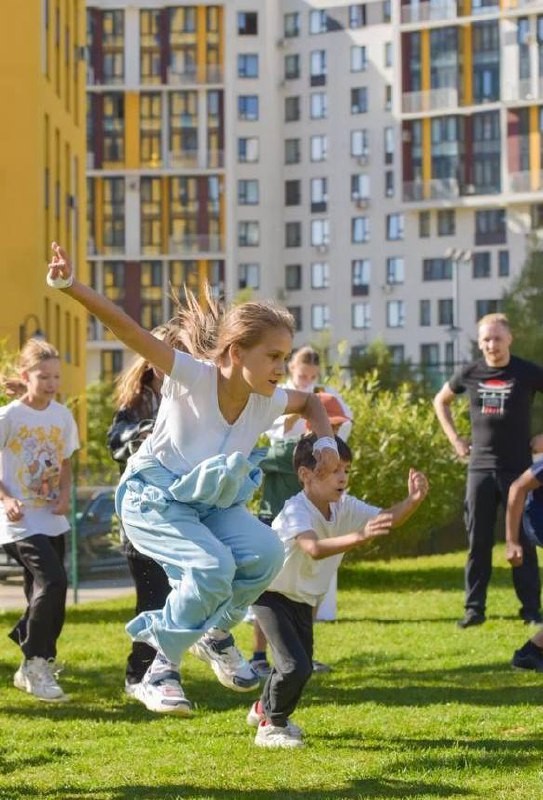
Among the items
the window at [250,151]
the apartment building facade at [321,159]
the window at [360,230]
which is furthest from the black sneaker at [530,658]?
the window at [250,151]

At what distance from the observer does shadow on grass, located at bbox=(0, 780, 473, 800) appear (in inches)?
270

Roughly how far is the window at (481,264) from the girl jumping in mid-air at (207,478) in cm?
9397

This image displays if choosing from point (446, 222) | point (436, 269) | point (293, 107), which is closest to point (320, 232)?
point (293, 107)

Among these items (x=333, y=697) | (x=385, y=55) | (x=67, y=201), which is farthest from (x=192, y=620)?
(x=385, y=55)

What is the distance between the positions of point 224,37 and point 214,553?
98.1 metres

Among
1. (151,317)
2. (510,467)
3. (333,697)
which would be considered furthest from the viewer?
(151,317)

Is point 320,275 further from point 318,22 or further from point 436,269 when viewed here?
point 318,22

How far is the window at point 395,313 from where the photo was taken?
341 ft

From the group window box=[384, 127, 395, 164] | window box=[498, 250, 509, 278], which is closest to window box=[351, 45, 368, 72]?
window box=[384, 127, 395, 164]

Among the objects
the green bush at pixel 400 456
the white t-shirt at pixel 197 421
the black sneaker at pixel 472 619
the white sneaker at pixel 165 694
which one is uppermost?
the white t-shirt at pixel 197 421

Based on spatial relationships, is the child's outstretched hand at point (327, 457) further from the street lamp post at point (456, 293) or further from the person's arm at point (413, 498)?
the street lamp post at point (456, 293)

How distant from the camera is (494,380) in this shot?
1320cm

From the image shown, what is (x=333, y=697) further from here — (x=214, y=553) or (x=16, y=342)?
(x=16, y=342)

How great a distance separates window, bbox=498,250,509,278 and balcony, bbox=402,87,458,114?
922 cm
